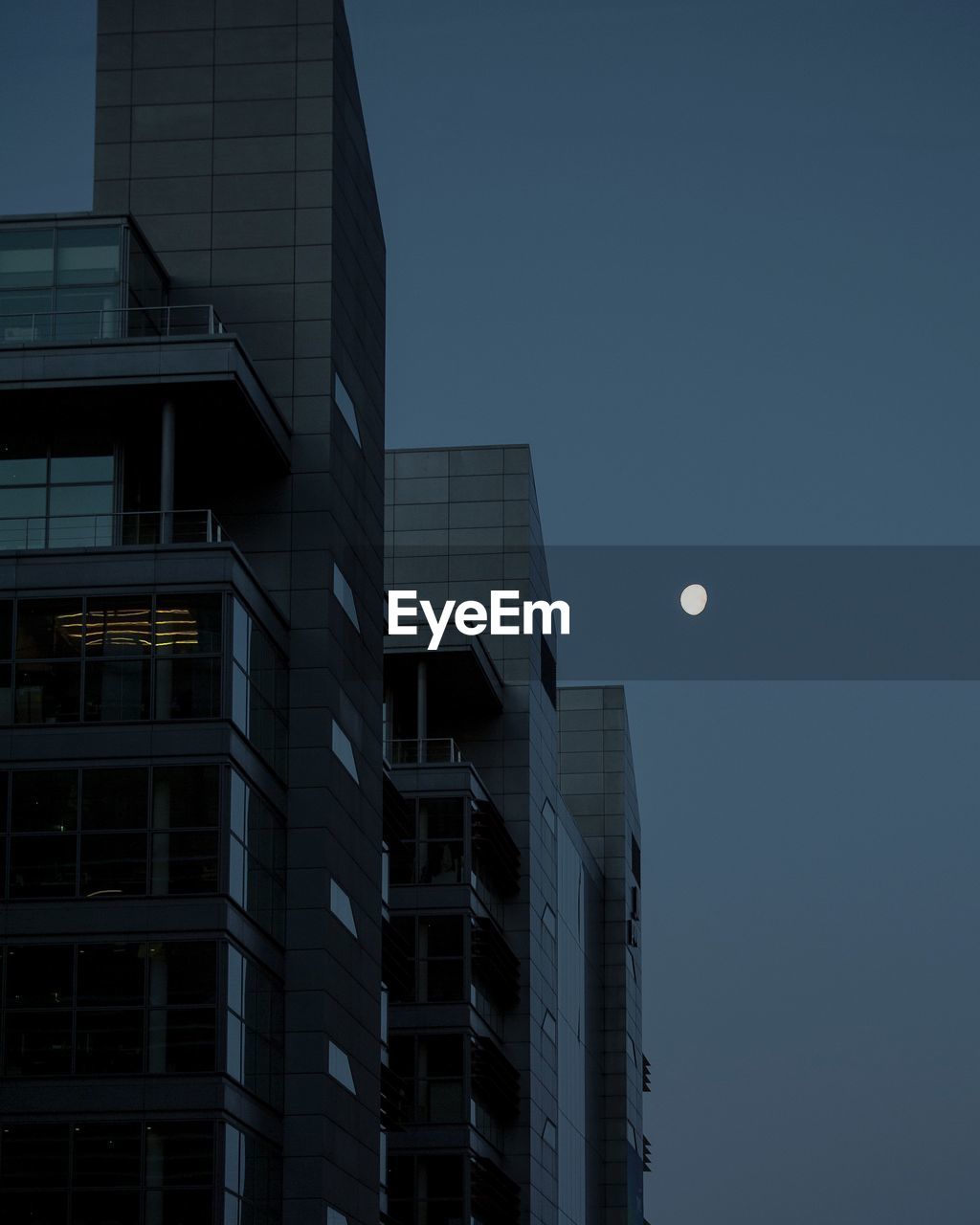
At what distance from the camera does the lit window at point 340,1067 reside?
61.0m

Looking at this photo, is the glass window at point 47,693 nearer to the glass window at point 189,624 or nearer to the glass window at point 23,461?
the glass window at point 189,624

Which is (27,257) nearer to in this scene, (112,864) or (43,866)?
(43,866)

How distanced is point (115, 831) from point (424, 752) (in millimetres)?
38568

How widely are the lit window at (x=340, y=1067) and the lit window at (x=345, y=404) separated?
18362 mm

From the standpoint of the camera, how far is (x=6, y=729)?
57281 mm

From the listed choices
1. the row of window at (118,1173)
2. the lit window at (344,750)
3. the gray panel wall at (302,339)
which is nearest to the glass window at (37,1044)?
the row of window at (118,1173)

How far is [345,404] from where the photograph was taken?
2648 inches

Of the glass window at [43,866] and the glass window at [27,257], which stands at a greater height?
the glass window at [27,257]

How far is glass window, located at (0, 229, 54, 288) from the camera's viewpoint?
62.3 meters

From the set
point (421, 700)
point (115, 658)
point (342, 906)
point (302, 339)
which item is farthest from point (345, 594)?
point (421, 700)

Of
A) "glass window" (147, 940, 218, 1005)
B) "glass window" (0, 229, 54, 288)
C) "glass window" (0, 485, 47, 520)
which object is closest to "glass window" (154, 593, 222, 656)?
"glass window" (0, 485, 47, 520)

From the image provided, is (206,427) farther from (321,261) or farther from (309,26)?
(309,26)

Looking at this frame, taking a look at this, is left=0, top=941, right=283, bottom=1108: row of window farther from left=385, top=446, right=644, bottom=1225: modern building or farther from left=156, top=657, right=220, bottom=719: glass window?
left=385, top=446, right=644, bottom=1225: modern building

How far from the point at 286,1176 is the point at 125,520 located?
17800 millimetres
